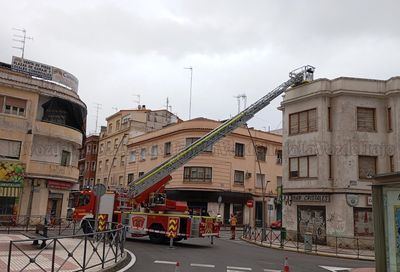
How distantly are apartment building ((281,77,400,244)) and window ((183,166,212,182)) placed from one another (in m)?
15.7

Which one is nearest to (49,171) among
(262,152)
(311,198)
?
(311,198)

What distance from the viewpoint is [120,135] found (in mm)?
57625

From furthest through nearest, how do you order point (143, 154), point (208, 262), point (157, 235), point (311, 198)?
point (143, 154) < point (311, 198) < point (157, 235) < point (208, 262)

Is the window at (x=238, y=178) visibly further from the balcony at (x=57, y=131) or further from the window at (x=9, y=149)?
the window at (x=9, y=149)

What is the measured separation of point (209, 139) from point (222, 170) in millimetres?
19180

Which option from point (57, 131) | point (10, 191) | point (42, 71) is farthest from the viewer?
point (42, 71)

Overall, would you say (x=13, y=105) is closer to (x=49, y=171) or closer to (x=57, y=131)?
(x=57, y=131)

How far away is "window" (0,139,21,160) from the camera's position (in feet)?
99.8

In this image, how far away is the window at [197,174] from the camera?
42531 millimetres

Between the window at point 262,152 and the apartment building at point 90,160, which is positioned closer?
the window at point 262,152

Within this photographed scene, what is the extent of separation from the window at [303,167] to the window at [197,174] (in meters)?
15.3


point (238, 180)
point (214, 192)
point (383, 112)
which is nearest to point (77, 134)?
point (214, 192)

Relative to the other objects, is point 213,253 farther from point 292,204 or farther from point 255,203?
point 255,203

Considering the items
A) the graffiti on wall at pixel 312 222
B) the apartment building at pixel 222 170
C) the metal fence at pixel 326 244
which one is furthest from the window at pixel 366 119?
the apartment building at pixel 222 170
